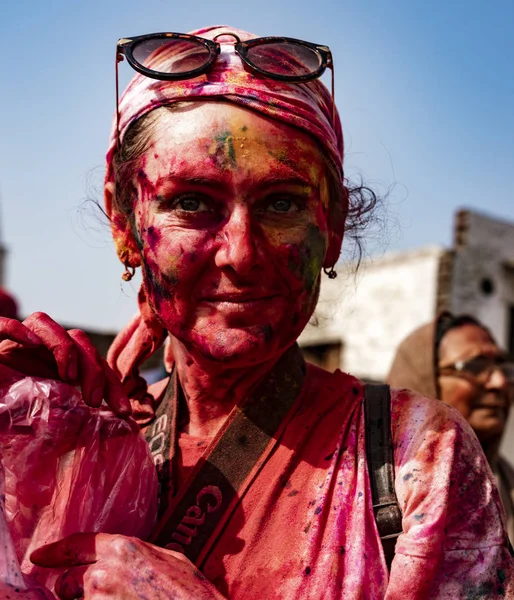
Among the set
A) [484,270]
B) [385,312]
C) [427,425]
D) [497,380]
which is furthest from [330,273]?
[385,312]

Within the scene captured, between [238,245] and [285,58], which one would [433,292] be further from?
[238,245]

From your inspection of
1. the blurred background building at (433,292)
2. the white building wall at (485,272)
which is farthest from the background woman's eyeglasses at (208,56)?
the white building wall at (485,272)

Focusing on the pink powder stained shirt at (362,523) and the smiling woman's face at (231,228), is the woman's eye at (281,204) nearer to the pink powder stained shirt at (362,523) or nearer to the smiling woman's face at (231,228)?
the smiling woman's face at (231,228)

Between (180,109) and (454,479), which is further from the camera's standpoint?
(180,109)

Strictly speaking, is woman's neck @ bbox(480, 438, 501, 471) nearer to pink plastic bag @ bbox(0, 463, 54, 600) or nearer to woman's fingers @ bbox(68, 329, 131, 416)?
woman's fingers @ bbox(68, 329, 131, 416)

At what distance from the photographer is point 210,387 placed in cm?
252

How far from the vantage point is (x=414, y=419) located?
7.31 ft

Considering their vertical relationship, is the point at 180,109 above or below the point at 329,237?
above

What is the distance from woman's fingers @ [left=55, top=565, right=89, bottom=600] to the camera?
78.6 inches

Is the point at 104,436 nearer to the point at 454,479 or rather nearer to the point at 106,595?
the point at 106,595

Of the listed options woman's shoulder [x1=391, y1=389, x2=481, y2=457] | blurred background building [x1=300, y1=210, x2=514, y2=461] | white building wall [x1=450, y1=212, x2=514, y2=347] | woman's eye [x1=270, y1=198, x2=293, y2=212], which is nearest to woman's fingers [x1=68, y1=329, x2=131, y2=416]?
woman's eye [x1=270, y1=198, x2=293, y2=212]

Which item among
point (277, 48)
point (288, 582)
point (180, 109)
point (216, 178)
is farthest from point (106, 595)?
point (277, 48)

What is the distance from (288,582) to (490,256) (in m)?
19.6

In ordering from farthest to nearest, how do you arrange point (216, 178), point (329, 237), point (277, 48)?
point (329, 237) < point (277, 48) < point (216, 178)
